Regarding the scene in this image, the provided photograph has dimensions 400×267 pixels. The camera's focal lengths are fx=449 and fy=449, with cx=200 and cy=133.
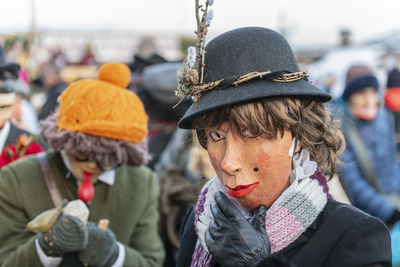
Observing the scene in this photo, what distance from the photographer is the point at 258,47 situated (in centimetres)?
148

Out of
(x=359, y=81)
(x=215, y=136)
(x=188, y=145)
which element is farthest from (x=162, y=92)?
(x=215, y=136)

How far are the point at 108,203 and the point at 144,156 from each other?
349 mm

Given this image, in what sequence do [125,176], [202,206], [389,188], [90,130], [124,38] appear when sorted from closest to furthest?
1. [202,206]
2. [90,130]
3. [125,176]
4. [389,188]
5. [124,38]

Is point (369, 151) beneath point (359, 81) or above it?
beneath

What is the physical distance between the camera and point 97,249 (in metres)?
2.24

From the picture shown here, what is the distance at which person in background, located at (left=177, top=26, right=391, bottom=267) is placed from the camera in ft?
4.62

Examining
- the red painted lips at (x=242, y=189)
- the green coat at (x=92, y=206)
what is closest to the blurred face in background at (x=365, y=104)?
the green coat at (x=92, y=206)

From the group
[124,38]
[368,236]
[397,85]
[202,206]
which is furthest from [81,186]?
[124,38]

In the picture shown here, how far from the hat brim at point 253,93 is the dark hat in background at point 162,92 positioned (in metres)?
2.68

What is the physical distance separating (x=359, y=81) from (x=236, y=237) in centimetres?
306

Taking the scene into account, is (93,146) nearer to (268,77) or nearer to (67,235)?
(67,235)

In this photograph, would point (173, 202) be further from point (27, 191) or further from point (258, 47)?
point (258, 47)

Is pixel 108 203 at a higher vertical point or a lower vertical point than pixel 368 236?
lower

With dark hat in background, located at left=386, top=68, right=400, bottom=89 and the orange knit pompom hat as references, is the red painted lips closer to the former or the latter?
the orange knit pompom hat
